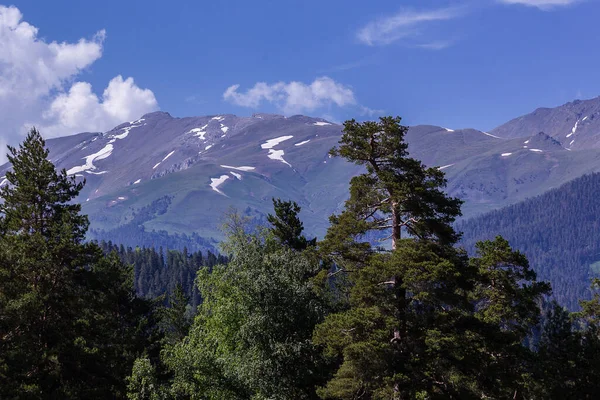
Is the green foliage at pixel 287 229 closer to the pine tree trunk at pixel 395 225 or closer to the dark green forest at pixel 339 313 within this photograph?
the dark green forest at pixel 339 313

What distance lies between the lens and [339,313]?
2652 centimetres

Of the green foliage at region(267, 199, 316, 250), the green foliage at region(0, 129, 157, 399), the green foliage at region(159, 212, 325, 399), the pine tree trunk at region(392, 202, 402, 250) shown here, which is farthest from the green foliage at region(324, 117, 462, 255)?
the green foliage at region(0, 129, 157, 399)

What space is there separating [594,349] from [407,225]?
1411 centimetres

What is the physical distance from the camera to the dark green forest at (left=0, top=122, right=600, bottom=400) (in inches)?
915

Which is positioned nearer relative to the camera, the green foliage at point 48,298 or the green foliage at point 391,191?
the green foliage at point 391,191

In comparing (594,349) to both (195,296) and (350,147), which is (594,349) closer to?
(350,147)

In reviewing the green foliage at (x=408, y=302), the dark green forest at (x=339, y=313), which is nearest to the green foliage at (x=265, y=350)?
the dark green forest at (x=339, y=313)

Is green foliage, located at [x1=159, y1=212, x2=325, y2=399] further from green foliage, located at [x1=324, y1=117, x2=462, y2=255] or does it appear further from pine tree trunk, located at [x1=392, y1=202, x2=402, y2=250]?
pine tree trunk, located at [x1=392, y1=202, x2=402, y2=250]

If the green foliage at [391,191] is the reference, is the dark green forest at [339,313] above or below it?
below

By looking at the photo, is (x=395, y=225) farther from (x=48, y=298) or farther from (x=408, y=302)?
(x=48, y=298)

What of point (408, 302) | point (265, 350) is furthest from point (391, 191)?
point (265, 350)

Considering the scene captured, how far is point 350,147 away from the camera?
25938mm

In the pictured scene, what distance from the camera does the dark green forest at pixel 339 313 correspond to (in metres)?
23.2

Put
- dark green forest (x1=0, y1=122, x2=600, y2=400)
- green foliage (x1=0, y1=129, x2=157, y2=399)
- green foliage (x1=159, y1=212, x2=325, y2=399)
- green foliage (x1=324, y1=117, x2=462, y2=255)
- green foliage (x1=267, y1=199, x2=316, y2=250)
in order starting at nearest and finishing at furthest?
1. dark green forest (x1=0, y1=122, x2=600, y2=400)
2. green foliage (x1=324, y1=117, x2=462, y2=255)
3. green foliage (x1=0, y1=129, x2=157, y2=399)
4. green foliage (x1=159, y1=212, x2=325, y2=399)
5. green foliage (x1=267, y1=199, x2=316, y2=250)
